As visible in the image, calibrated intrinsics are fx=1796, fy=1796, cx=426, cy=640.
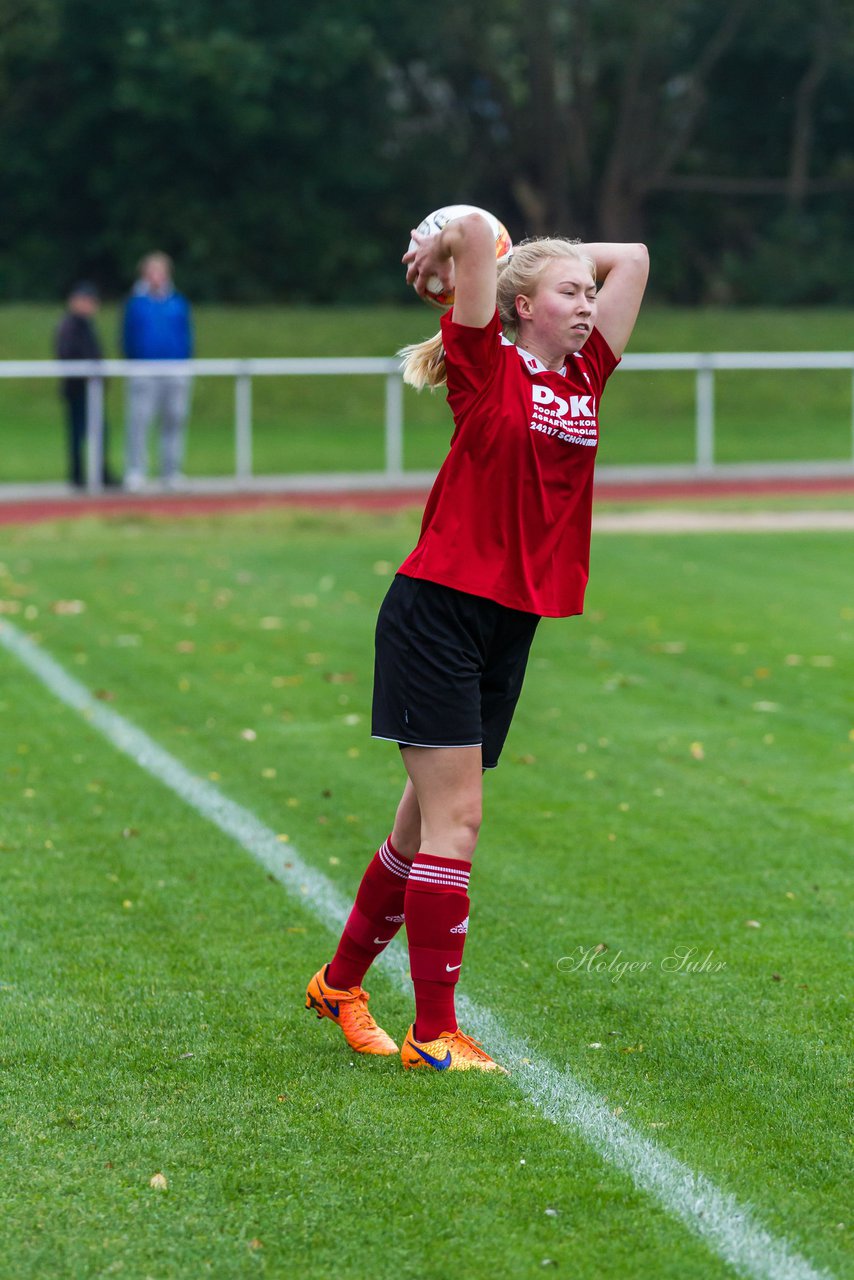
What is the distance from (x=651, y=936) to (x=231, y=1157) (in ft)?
6.02

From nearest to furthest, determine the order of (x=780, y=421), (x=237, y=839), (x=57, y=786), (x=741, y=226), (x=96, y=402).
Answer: (x=237, y=839)
(x=57, y=786)
(x=96, y=402)
(x=780, y=421)
(x=741, y=226)

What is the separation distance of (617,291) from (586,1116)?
73.5 inches

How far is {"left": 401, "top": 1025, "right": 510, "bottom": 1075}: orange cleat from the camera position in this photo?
160 inches

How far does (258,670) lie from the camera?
30.2 ft

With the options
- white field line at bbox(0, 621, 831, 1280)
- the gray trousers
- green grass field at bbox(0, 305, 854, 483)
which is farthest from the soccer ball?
green grass field at bbox(0, 305, 854, 483)

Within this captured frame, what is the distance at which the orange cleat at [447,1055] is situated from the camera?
407 centimetres

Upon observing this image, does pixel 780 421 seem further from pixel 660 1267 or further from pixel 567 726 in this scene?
pixel 660 1267

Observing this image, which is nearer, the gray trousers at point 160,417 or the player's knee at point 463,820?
the player's knee at point 463,820

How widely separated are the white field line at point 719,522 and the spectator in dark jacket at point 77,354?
5.19 metres

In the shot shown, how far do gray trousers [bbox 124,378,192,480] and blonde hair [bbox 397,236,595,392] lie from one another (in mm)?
13626

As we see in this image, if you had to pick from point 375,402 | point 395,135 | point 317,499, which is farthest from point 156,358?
point 395,135

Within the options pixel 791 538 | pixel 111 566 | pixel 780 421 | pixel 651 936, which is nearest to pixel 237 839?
pixel 651 936

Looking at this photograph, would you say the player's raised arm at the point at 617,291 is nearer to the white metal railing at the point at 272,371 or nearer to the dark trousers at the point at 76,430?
the white metal railing at the point at 272,371
